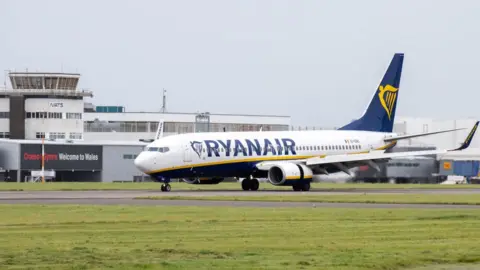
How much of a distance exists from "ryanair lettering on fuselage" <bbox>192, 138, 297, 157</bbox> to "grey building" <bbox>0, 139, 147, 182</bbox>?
46657 mm

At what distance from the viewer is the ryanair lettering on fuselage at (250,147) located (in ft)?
262

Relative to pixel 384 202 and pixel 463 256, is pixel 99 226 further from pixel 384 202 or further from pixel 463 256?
pixel 384 202

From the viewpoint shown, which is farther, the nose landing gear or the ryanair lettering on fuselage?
the ryanair lettering on fuselage

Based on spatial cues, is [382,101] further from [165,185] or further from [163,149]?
[165,185]

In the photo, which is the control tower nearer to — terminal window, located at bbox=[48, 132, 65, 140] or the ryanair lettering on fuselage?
terminal window, located at bbox=[48, 132, 65, 140]

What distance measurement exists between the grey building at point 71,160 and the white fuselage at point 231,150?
45043mm

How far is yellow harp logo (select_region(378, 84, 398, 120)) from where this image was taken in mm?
91312

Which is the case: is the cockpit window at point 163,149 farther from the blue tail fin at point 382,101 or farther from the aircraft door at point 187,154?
the blue tail fin at point 382,101

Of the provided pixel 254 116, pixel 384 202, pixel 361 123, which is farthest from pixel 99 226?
pixel 254 116

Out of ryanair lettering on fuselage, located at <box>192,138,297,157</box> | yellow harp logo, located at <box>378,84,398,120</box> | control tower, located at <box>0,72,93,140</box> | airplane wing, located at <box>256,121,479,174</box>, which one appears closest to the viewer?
ryanair lettering on fuselage, located at <box>192,138,297,157</box>

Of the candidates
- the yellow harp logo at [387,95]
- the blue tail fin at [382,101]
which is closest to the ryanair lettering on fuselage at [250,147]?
the blue tail fin at [382,101]

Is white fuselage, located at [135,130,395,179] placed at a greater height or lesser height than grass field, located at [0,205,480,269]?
greater

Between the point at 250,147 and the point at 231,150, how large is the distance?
1.80m

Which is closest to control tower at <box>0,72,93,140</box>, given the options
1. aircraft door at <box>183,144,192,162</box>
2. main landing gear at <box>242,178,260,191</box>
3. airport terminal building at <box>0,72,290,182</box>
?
airport terminal building at <box>0,72,290,182</box>
